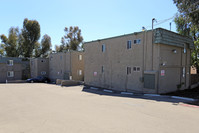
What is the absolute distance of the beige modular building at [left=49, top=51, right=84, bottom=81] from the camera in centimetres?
2761

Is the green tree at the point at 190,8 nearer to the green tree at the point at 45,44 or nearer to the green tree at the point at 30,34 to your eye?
the green tree at the point at 30,34

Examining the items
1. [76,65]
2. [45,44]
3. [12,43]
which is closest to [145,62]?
[76,65]

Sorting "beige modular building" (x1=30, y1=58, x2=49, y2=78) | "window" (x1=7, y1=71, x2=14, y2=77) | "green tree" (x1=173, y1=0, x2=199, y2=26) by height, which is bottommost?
"window" (x1=7, y1=71, x2=14, y2=77)

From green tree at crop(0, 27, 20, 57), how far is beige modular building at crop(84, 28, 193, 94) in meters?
35.8

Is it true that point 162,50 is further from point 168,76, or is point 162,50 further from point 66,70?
point 66,70

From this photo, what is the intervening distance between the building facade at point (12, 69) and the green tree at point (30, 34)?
754 centimetres

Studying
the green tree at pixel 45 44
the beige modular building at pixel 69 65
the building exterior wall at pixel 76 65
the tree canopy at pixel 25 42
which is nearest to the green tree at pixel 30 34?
the tree canopy at pixel 25 42

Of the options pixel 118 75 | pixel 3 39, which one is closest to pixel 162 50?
pixel 118 75

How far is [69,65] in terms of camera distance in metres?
27.8

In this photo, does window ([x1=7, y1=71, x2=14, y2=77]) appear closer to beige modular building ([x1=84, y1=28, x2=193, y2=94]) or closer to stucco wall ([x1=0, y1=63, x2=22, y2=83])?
stucco wall ([x1=0, y1=63, x2=22, y2=83])

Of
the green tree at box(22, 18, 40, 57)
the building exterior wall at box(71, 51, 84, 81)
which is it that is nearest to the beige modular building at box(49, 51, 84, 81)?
the building exterior wall at box(71, 51, 84, 81)

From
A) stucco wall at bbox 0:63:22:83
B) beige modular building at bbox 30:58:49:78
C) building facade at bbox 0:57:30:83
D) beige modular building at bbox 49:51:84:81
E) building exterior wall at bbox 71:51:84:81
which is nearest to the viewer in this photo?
beige modular building at bbox 49:51:84:81

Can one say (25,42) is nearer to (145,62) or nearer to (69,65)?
(69,65)

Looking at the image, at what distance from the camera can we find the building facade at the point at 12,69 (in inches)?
1380
